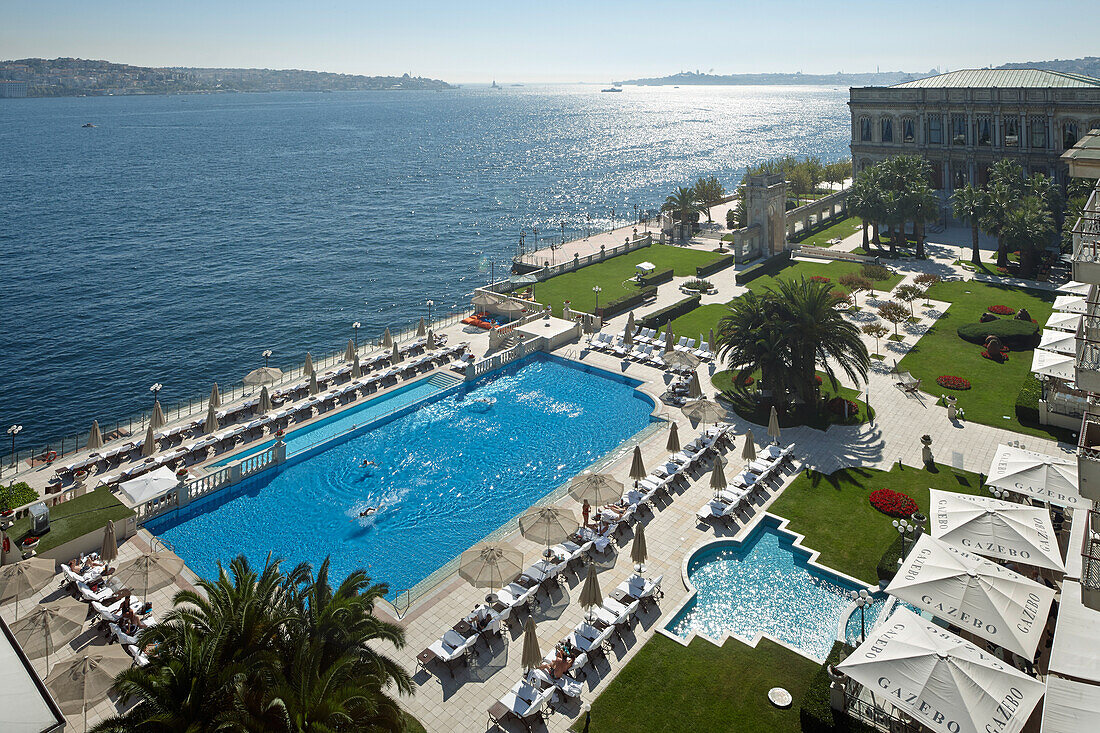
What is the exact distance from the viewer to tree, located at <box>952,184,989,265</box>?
65062mm

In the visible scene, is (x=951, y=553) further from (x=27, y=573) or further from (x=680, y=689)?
(x=27, y=573)

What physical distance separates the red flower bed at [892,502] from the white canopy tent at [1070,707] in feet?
Answer: 44.0

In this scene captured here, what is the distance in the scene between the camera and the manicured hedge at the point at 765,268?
6656cm

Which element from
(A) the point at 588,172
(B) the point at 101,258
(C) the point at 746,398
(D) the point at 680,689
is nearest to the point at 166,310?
(B) the point at 101,258

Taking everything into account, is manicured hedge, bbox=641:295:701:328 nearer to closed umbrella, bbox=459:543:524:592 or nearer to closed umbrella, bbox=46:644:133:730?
closed umbrella, bbox=459:543:524:592

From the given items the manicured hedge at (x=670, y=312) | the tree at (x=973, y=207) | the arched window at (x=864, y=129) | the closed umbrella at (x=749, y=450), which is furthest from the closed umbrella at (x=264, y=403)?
the arched window at (x=864, y=129)

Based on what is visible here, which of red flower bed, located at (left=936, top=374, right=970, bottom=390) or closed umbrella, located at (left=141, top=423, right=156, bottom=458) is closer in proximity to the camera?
closed umbrella, located at (left=141, top=423, right=156, bottom=458)

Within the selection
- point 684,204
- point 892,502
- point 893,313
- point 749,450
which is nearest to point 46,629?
point 749,450

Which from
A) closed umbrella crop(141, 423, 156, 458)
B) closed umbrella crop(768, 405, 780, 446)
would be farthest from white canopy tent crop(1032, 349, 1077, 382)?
closed umbrella crop(141, 423, 156, 458)

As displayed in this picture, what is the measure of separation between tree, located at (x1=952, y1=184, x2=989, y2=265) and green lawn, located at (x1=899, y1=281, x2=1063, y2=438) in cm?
758

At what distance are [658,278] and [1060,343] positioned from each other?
3276cm

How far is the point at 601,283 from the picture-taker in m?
67.2

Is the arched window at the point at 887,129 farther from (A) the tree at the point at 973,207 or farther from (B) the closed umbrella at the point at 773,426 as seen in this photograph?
(B) the closed umbrella at the point at 773,426

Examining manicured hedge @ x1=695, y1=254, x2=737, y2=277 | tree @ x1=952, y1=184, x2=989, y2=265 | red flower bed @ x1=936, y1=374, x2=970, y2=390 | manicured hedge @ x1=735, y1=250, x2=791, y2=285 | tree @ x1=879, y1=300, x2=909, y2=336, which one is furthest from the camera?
manicured hedge @ x1=695, y1=254, x2=737, y2=277
